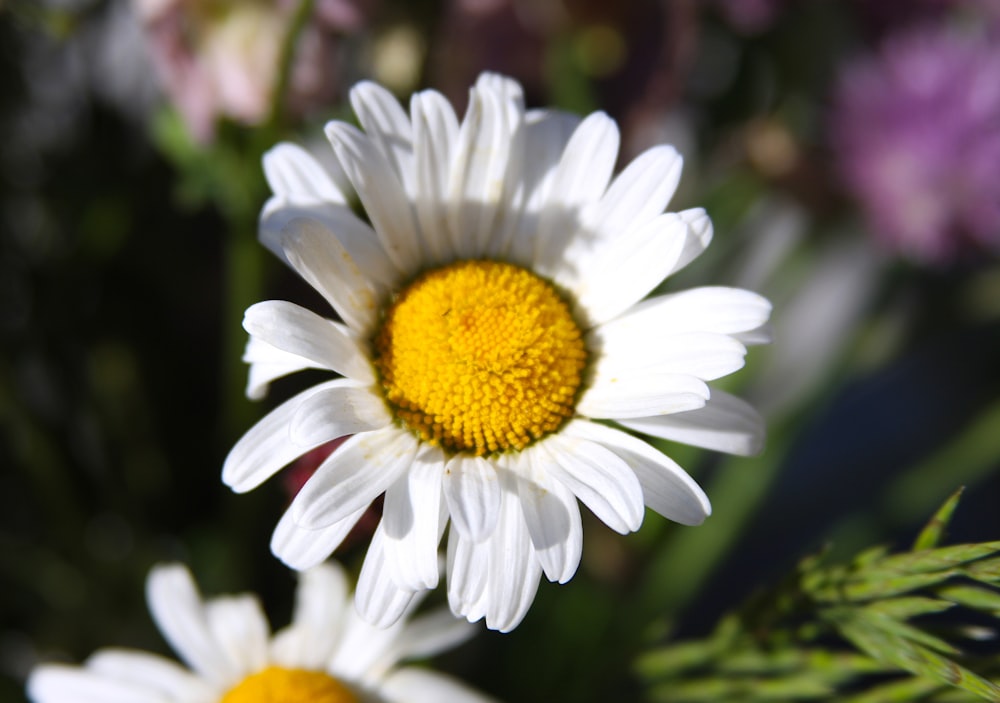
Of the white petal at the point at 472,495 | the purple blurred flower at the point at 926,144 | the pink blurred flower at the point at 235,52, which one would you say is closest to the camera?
the white petal at the point at 472,495

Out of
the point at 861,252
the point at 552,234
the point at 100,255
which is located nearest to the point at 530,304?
the point at 552,234

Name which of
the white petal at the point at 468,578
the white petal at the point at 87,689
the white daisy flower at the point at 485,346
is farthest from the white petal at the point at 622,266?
the white petal at the point at 87,689

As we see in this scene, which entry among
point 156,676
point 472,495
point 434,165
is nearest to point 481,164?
point 434,165

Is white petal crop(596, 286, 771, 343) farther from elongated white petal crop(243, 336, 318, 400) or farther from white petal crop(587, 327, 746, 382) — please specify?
elongated white petal crop(243, 336, 318, 400)

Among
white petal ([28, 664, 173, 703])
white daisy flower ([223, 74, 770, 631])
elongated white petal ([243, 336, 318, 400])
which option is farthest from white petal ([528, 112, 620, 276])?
white petal ([28, 664, 173, 703])

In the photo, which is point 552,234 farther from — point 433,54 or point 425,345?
point 433,54

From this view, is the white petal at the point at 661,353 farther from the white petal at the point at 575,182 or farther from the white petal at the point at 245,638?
the white petal at the point at 245,638

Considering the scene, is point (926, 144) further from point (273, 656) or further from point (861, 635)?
point (273, 656)
